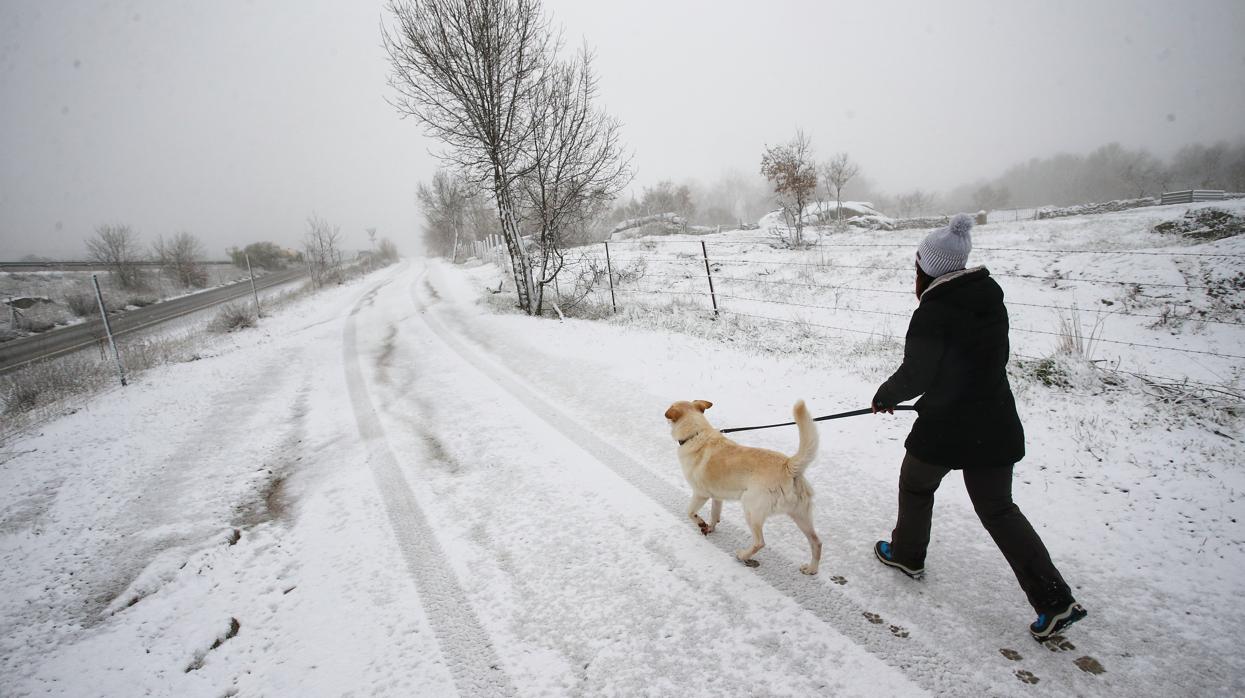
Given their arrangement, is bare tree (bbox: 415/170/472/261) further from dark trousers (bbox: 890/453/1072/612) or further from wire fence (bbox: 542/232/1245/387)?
dark trousers (bbox: 890/453/1072/612)

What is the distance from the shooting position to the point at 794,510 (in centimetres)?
256

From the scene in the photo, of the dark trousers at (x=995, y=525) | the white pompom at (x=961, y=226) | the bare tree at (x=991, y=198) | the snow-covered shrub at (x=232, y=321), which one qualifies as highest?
the bare tree at (x=991, y=198)

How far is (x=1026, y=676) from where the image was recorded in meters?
1.97

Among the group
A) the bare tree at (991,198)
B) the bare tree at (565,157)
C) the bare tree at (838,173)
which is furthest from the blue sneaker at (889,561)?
the bare tree at (991,198)

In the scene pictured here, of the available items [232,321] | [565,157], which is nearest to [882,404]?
[565,157]

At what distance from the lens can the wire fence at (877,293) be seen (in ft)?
25.5

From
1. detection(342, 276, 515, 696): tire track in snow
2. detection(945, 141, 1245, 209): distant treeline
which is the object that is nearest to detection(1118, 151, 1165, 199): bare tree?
detection(945, 141, 1245, 209): distant treeline

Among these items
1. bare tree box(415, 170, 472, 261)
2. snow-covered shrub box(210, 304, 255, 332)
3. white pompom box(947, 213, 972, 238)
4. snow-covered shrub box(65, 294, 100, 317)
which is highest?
bare tree box(415, 170, 472, 261)

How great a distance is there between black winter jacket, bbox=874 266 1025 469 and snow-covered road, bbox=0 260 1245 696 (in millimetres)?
952

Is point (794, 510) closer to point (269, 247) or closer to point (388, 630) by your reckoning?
point (388, 630)

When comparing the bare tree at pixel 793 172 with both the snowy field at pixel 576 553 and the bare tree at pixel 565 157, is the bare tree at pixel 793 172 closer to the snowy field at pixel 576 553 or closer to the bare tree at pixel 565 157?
the bare tree at pixel 565 157

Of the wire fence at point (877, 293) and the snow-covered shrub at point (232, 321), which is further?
the snow-covered shrub at point (232, 321)

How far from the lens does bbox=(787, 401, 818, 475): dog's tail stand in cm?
228

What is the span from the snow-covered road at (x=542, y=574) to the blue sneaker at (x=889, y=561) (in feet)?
0.23
